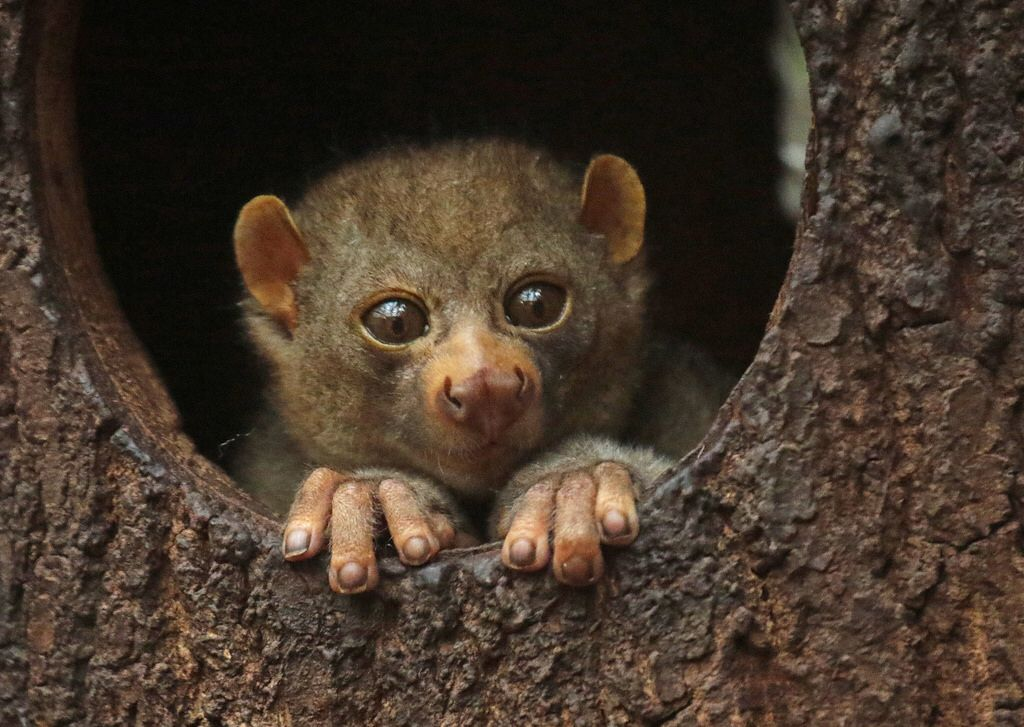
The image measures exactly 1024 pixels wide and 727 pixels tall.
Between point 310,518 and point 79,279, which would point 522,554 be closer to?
point 310,518

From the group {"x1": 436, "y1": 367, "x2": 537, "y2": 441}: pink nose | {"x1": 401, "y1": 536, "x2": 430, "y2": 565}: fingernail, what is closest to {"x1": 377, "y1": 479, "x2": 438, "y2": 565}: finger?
{"x1": 401, "y1": 536, "x2": 430, "y2": 565}: fingernail

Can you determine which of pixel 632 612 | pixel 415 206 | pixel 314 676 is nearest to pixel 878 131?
pixel 632 612

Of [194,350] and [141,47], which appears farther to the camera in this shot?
[194,350]

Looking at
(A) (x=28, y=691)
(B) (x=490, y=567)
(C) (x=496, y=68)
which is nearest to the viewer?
(B) (x=490, y=567)

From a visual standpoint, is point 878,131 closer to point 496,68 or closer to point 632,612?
point 632,612

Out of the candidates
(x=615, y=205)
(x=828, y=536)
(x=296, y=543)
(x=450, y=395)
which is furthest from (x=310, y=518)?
(x=615, y=205)

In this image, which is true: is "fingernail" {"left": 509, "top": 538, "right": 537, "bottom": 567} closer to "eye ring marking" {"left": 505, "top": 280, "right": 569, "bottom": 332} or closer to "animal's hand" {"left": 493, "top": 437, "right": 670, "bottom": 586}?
"animal's hand" {"left": 493, "top": 437, "right": 670, "bottom": 586}
